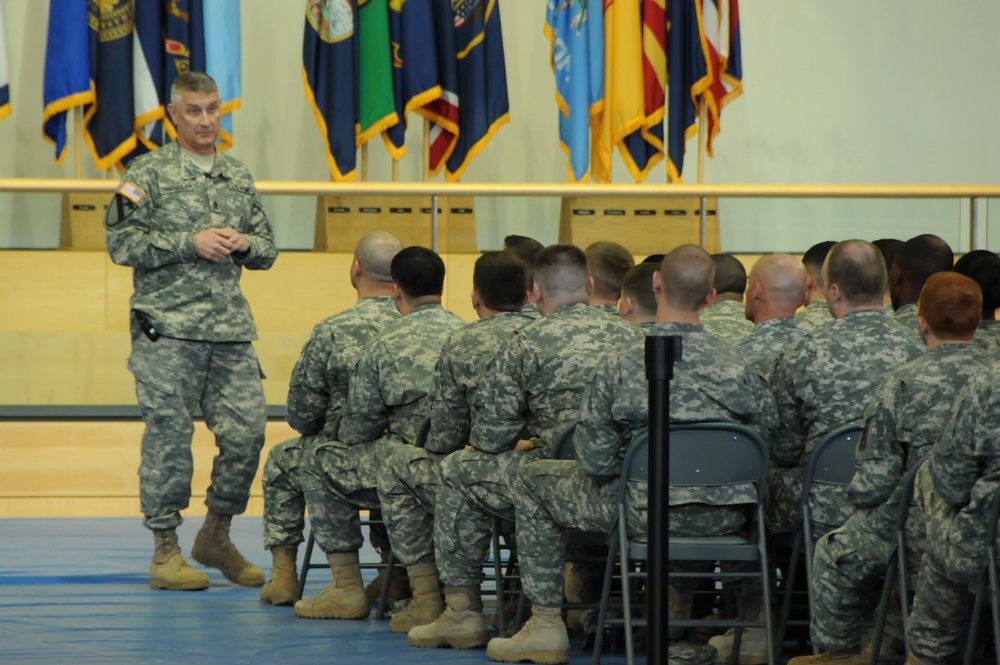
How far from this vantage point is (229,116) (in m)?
8.84

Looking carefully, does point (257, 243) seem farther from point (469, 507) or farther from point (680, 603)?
point (680, 603)

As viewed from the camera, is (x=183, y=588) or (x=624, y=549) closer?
(x=624, y=549)

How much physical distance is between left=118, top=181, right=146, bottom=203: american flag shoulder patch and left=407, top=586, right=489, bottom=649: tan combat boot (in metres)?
1.94

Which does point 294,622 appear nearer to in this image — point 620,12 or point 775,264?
point 775,264

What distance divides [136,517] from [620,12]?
4106 millimetres

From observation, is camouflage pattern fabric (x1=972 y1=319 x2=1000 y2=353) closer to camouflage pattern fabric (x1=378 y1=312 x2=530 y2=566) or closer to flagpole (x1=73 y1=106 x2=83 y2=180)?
camouflage pattern fabric (x1=378 y1=312 x2=530 y2=566)

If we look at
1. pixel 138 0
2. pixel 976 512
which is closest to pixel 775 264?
pixel 976 512

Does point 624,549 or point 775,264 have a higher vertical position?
point 775,264

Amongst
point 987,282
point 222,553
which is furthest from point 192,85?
point 987,282

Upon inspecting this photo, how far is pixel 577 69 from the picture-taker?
891cm

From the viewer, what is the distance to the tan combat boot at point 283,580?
4.89 meters

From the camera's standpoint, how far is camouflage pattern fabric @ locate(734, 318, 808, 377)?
4.40m

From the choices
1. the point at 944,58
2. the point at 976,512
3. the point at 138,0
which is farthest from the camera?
the point at 944,58

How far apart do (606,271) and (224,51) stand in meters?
4.89
